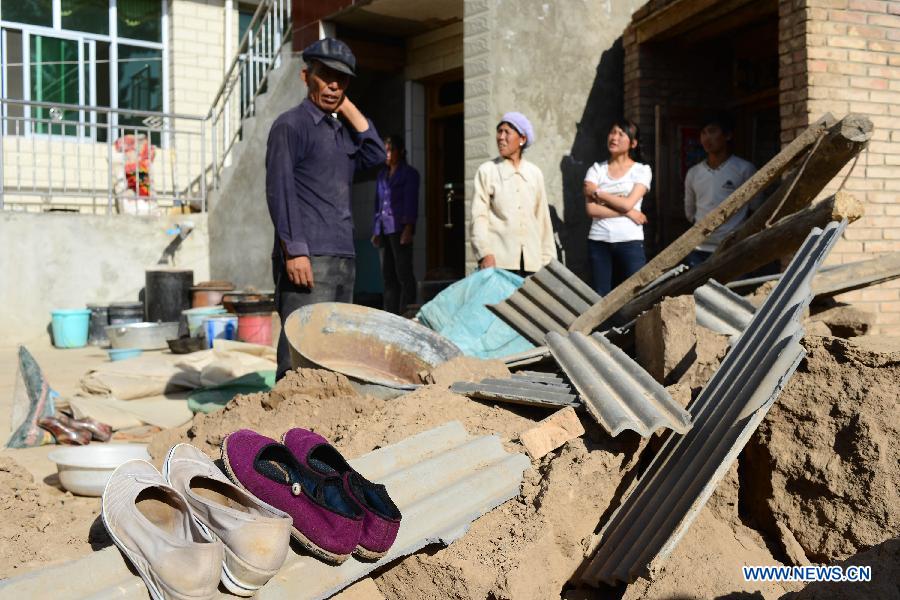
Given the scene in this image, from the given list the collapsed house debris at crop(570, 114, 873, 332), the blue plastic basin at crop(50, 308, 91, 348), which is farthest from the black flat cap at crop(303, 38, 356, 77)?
the blue plastic basin at crop(50, 308, 91, 348)

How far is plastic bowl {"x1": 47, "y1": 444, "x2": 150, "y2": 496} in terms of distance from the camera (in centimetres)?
357

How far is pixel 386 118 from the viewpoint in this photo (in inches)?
442

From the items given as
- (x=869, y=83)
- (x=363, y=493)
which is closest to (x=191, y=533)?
(x=363, y=493)

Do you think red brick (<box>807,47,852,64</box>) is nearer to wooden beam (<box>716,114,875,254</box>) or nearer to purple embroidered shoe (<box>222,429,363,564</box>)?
wooden beam (<box>716,114,875,254</box>)

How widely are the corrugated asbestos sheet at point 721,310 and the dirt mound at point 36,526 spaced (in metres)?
2.74

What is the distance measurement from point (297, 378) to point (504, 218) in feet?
9.48

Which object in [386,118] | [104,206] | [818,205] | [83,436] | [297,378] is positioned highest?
[386,118]

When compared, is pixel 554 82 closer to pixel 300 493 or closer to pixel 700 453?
pixel 700 453

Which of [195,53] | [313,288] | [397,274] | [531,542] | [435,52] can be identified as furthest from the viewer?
[195,53]

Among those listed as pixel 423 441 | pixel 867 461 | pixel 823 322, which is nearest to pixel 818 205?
pixel 823 322

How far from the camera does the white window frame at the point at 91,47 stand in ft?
41.9

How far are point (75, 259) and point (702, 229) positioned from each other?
8548mm

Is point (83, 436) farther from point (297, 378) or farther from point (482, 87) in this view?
point (482, 87)

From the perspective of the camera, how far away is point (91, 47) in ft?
43.8
